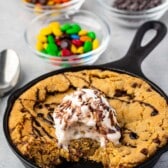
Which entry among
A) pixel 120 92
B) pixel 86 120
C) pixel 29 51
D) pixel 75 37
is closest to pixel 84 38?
pixel 75 37

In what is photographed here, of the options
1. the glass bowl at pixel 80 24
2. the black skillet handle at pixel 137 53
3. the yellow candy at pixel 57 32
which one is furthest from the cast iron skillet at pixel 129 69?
the yellow candy at pixel 57 32

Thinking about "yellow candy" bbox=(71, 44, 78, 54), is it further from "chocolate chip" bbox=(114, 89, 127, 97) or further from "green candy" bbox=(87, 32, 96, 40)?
"chocolate chip" bbox=(114, 89, 127, 97)

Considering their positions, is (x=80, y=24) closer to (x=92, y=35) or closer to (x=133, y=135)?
(x=92, y=35)

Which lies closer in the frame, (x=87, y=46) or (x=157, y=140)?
(x=157, y=140)

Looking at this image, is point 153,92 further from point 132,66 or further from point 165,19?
point 165,19

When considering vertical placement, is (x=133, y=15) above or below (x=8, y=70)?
above

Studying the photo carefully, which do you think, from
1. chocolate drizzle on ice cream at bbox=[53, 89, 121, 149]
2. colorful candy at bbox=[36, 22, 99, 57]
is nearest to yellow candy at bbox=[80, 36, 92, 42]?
colorful candy at bbox=[36, 22, 99, 57]

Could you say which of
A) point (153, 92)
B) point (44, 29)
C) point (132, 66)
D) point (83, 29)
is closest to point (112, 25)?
point (83, 29)
